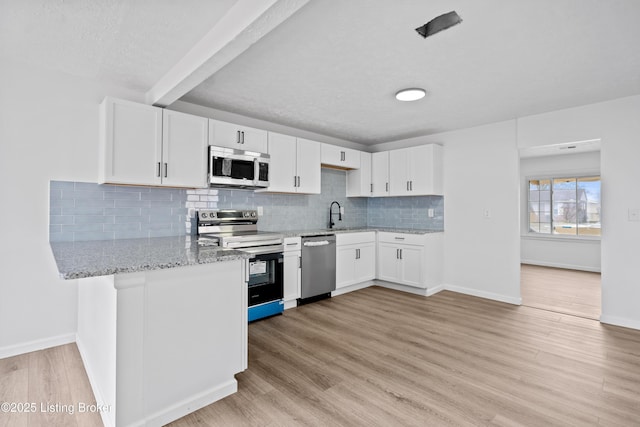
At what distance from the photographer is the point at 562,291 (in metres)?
4.66

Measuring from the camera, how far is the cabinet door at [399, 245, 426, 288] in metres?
4.39

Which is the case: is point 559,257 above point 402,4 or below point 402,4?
below

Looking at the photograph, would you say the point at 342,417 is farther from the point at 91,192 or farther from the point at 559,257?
the point at 559,257

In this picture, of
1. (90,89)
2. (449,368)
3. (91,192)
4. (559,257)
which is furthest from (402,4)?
(559,257)

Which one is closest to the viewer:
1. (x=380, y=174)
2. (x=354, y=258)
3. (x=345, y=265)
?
(x=345, y=265)

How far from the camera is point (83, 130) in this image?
2850 mm

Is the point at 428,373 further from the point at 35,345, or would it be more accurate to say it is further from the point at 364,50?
the point at 35,345

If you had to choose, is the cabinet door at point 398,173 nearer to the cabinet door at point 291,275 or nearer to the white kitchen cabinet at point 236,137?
the cabinet door at point 291,275

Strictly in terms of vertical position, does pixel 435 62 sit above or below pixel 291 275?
above

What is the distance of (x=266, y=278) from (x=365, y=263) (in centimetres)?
178

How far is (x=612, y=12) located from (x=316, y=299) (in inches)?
147

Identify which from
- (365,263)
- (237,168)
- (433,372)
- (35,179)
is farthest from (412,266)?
(35,179)

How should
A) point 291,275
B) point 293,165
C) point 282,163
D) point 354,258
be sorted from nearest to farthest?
point 291,275
point 282,163
point 293,165
point 354,258

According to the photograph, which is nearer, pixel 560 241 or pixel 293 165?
pixel 293 165
